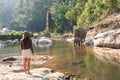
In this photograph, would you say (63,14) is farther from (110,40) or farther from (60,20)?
(110,40)

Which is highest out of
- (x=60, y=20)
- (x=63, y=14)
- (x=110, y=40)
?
(x=63, y=14)

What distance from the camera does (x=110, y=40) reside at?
36625mm

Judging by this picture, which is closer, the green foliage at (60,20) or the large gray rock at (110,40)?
the large gray rock at (110,40)

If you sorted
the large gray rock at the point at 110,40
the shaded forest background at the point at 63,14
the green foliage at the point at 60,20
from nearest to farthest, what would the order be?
the large gray rock at the point at 110,40 < the shaded forest background at the point at 63,14 < the green foliage at the point at 60,20

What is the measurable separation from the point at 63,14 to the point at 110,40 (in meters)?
Result: 72.6

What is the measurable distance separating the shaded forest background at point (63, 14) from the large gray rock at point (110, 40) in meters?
12.4

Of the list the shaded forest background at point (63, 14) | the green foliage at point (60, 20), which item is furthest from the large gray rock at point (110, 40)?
the green foliage at point (60, 20)

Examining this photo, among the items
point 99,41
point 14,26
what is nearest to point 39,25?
point 14,26

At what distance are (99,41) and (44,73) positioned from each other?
21.3 meters

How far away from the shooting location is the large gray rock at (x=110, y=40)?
115 feet

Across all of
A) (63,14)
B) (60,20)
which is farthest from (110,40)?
(63,14)

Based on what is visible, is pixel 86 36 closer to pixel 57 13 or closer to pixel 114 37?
pixel 114 37

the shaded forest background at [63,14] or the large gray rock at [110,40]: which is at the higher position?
the shaded forest background at [63,14]

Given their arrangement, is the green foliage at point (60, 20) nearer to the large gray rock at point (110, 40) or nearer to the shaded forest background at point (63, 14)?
the shaded forest background at point (63, 14)
